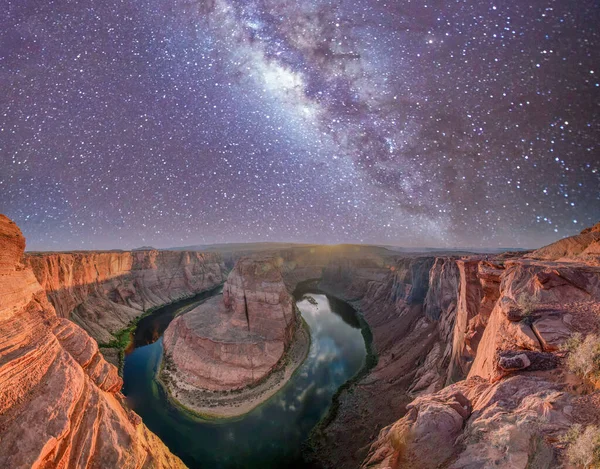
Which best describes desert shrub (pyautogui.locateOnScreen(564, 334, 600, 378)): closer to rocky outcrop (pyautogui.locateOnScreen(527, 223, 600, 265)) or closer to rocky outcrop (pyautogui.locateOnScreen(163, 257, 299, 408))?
rocky outcrop (pyautogui.locateOnScreen(527, 223, 600, 265))

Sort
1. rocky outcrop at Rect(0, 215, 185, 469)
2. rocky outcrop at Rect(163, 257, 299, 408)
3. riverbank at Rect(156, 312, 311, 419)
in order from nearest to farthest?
rocky outcrop at Rect(0, 215, 185, 469)
riverbank at Rect(156, 312, 311, 419)
rocky outcrop at Rect(163, 257, 299, 408)

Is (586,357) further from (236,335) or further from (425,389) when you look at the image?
(236,335)

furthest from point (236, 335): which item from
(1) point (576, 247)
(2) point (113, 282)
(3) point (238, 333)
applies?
(2) point (113, 282)

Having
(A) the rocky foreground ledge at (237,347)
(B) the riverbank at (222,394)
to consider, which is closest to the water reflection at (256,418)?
(B) the riverbank at (222,394)

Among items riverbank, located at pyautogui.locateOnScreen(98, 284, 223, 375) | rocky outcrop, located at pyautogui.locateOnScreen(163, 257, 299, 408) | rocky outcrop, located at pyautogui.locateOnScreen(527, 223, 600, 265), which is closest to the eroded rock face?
rocky outcrop, located at pyautogui.locateOnScreen(527, 223, 600, 265)

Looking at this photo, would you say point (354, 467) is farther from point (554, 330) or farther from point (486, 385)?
point (554, 330)

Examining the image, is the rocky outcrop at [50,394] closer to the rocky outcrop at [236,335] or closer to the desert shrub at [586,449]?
the desert shrub at [586,449]
